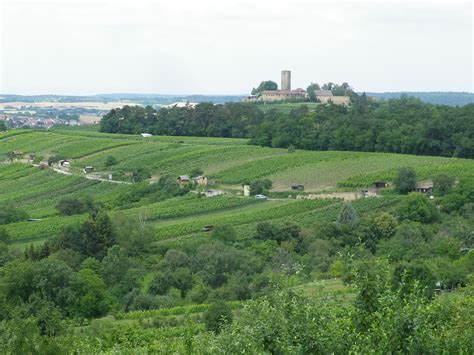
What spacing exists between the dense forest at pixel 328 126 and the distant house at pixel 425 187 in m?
10.1

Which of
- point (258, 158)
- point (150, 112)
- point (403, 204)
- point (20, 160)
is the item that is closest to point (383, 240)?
point (403, 204)

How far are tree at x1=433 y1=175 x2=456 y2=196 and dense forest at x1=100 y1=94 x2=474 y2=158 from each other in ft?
37.2

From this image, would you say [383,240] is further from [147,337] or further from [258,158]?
[258,158]

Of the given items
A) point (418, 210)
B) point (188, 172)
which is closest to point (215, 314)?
point (418, 210)

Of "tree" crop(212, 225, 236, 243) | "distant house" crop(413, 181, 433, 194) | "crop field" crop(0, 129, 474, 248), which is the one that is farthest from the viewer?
"distant house" crop(413, 181, 433, 194)

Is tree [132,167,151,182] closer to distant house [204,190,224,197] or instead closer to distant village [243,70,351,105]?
distant house [204,190,224,197]

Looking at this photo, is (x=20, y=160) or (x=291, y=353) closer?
(x=291, y=353)

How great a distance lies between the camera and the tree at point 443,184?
46.8 meters

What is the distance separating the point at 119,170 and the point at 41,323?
37560mm

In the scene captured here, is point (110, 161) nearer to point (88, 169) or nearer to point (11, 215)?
point (88, 169)

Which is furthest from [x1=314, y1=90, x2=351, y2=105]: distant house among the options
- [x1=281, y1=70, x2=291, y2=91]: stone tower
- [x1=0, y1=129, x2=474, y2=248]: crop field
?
[x1=0, y1=129, x2=474, y2=248]: crop field

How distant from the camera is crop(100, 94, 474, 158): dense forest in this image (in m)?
60.6

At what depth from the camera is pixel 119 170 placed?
61.8 m

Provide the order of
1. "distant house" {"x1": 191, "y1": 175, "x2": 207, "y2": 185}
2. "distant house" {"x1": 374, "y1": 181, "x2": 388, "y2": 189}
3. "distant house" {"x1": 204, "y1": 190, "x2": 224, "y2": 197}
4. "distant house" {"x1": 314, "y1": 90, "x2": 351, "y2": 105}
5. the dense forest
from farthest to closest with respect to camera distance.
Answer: "distant house" {"x1": 314, "y1": 90, "x2": 351, "y2": 105} < the dense forest < "distant house" {"x1": 191, "y1": 175, "x2": 207, "y2": 185} < "distant house" {"x1": 204, "y1": 190, "x2": 224, "y2": 197} < "distant house" {"x1": 374, "y1": 181, "x2": 388, "y2": 189}
